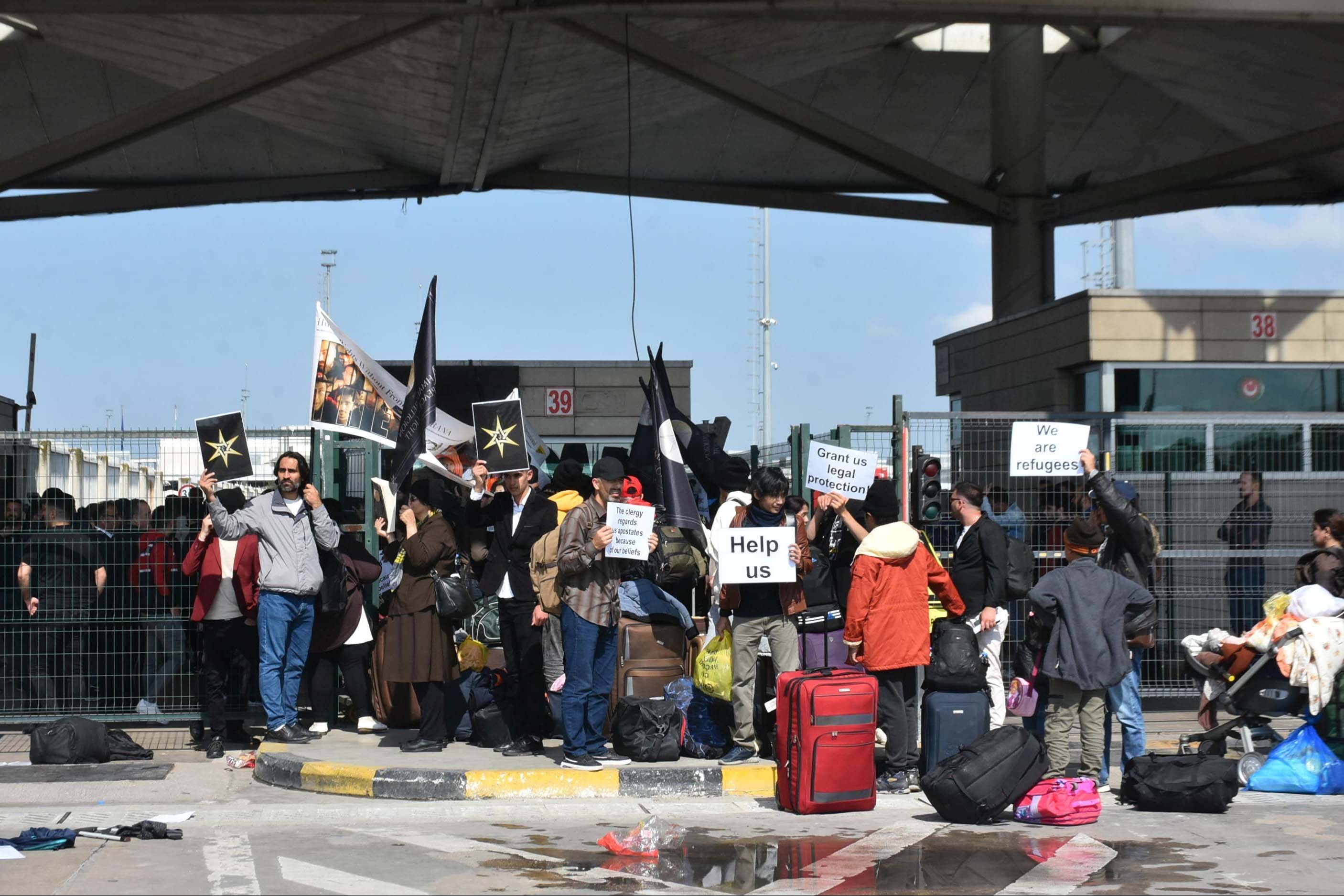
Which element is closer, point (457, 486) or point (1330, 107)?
point (457, 486)

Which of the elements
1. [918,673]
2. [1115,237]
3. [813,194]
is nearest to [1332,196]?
[1115,237]

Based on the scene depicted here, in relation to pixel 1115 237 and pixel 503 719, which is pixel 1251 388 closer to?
pixel 503 719

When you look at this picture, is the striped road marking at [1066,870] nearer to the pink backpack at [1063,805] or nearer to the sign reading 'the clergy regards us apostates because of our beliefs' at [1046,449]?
the pink backpack at [1063,805]

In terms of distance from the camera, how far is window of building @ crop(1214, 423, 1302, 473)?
11.9 m

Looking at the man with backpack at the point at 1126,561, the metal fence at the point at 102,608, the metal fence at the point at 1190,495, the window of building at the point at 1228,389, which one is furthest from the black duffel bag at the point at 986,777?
the window of building at the point at 1228,389

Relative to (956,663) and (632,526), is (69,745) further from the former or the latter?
(956,663)

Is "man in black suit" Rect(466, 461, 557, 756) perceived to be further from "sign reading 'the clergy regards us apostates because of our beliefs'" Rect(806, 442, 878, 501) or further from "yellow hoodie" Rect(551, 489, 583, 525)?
"sign reading 'the clergy regards us apostates because of our beliefs'" Rect(806, 442, 878, 501)

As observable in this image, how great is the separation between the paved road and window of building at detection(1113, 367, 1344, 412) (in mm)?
6368

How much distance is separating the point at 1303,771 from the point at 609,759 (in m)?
4.63

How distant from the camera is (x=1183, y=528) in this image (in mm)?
11781

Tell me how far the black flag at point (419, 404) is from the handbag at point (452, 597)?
92 centimetres

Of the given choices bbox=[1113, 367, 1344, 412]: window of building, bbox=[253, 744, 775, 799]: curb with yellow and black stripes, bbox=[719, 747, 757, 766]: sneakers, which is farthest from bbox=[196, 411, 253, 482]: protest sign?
bbox=[1113, 367, 1344, 412]: window of building

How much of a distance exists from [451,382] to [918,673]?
38.2ft

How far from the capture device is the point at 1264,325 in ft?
48.7
